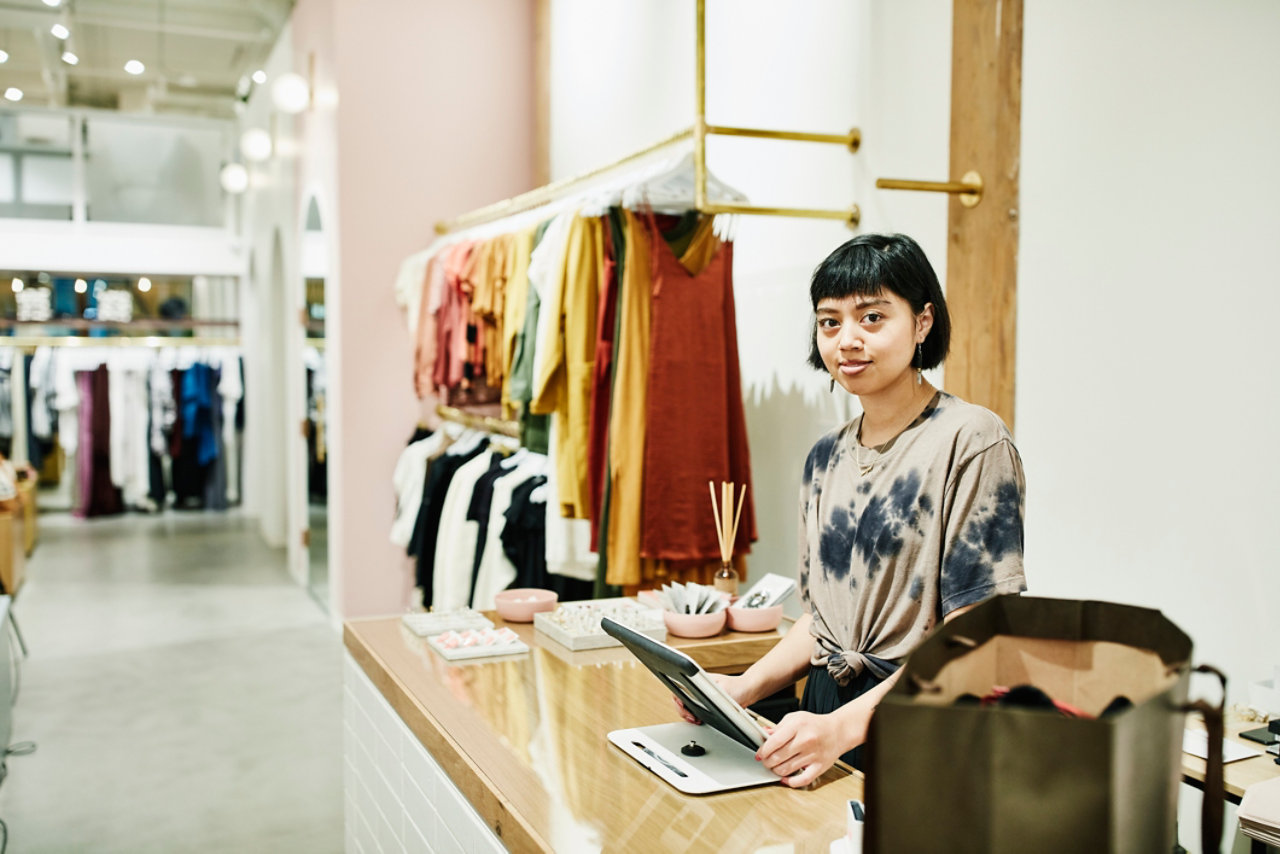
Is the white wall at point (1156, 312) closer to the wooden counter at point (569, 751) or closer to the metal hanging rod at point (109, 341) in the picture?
the wooden counter at point (569, 751)

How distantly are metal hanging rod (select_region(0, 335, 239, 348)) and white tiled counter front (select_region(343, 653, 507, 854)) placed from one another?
9.01 m

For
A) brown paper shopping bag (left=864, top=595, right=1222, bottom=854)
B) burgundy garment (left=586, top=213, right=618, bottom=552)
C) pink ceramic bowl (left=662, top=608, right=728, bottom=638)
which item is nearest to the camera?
brown paper shopping bag (left=864, top=595, right=1222, bottom=854)

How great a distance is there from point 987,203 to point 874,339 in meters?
1.19

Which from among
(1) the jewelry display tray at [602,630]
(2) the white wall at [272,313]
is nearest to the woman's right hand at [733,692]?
(1) the jewelry display tray at [602,630]

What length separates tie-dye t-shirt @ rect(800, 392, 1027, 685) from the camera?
157 centimetres

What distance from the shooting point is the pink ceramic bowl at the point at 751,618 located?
2451mm

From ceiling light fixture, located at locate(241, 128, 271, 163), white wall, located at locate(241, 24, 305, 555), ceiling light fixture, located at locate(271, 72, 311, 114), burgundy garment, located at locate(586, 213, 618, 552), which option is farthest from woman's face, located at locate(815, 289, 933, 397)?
ceiling light fixture, located at locate(241, 128, 271, 163)

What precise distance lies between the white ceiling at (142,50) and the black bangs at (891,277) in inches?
253

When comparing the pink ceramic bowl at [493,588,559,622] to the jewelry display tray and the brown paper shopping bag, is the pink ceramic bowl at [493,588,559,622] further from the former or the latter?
the brown paper shopping bag

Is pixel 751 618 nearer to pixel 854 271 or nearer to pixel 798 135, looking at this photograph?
pixel 854 271

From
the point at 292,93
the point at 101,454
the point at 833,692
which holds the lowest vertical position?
the point at 101,454

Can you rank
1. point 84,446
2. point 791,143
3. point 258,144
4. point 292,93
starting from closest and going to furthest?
point 791,143, point 292,93, point 258,144, point 84,446

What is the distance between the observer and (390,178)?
222 inches


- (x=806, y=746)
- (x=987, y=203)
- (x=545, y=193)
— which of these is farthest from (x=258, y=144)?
(x=806, y=746)
